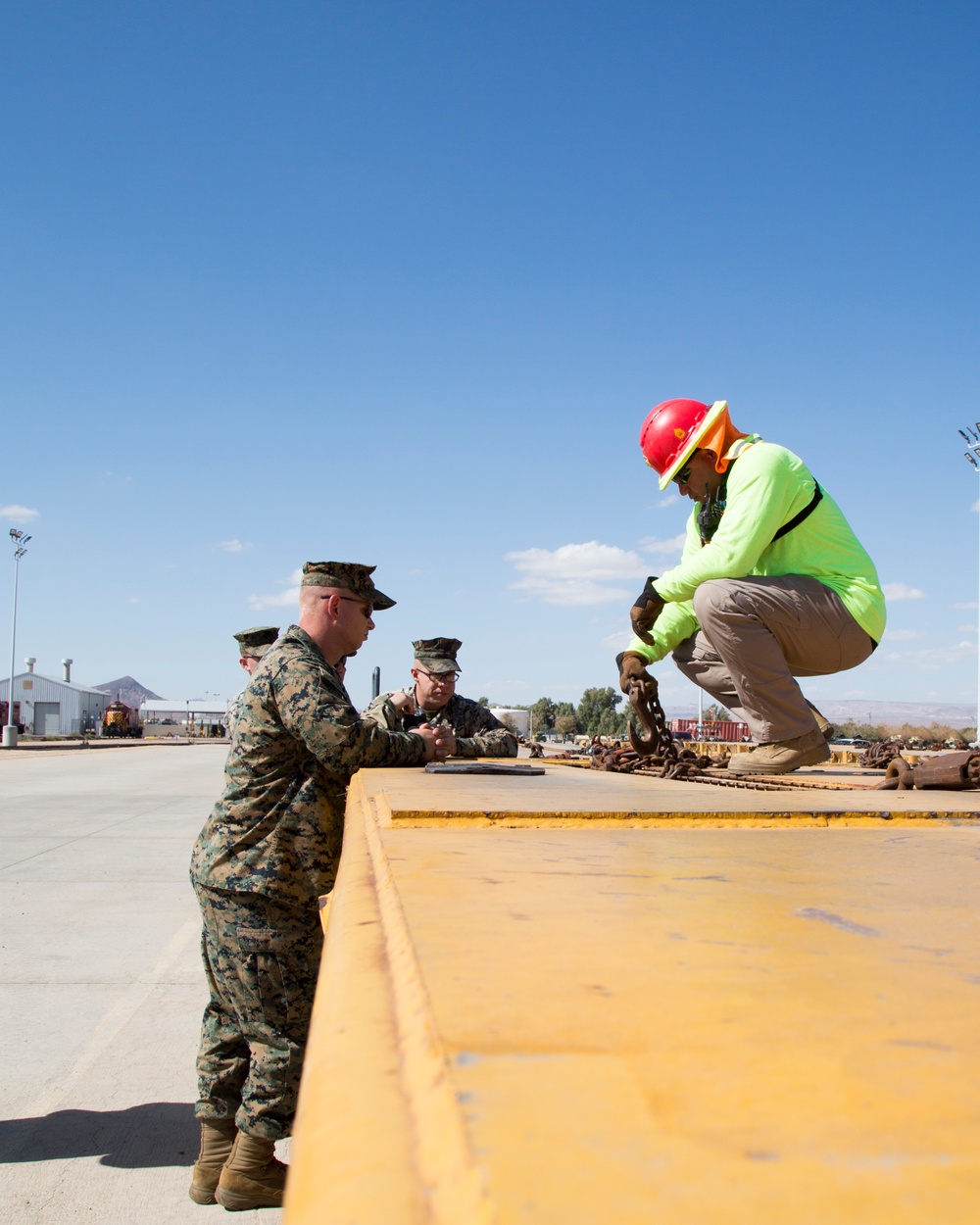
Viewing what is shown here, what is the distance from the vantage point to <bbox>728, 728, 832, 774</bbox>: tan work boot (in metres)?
3.77

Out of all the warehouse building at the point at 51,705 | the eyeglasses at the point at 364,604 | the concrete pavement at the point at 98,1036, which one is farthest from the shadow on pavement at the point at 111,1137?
the warehouse building at the point at 51,705

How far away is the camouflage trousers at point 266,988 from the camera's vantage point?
2.62 meters

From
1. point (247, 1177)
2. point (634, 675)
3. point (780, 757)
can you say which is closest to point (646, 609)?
point (634, 675)

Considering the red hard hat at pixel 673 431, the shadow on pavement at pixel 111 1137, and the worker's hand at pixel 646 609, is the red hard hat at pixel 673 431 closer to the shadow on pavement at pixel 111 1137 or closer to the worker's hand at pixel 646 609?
the worker's hand at pixel 646 609

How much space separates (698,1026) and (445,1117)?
0.64ft

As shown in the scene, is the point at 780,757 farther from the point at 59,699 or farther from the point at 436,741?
the point at 59,699

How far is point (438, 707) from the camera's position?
5586 millimetres

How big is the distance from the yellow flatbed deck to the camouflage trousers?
163 cm

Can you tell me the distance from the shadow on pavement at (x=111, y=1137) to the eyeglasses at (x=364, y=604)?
5.67ft

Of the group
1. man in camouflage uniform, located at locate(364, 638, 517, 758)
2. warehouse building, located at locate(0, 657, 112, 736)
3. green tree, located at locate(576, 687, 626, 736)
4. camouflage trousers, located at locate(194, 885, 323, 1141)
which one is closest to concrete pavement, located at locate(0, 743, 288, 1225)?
camouflage trousers, located at locate(194, 885, 323, 1141)

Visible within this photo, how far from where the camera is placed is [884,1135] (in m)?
0.46

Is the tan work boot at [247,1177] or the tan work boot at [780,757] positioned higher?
the tan work boot at [780,757]

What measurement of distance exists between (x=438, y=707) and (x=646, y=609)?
69.4 inches

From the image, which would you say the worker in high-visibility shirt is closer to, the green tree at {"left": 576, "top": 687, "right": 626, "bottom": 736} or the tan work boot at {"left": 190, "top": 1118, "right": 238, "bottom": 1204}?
the tan work boot at {"left": 190, "top": 1118, "right": 238, "bottom": 1204}
